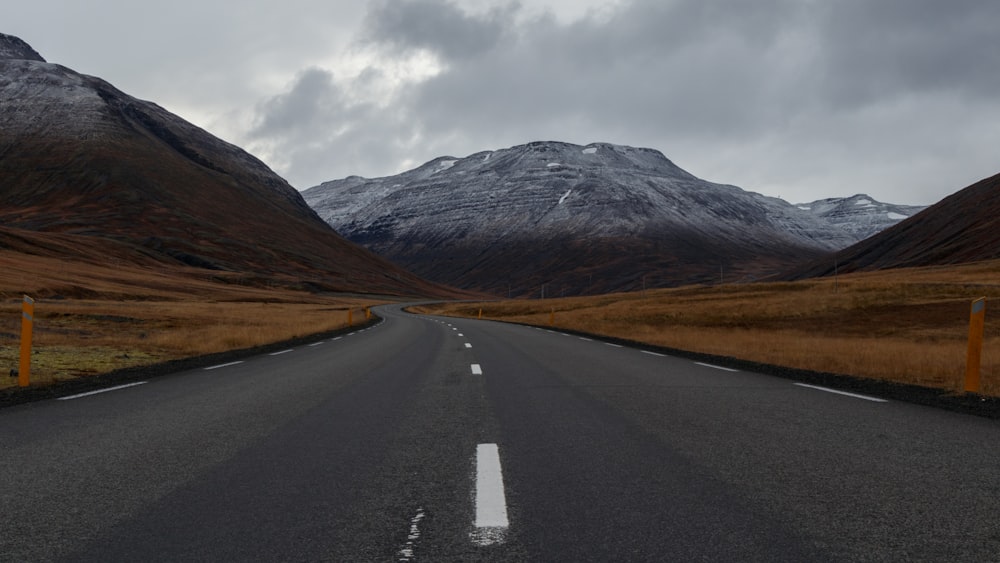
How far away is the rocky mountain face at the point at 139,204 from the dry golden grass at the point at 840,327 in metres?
97.5

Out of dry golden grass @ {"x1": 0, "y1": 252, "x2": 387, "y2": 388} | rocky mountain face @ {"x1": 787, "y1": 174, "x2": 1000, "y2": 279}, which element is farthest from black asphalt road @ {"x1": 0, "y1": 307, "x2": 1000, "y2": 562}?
rocky mountain face @ {"x1": 787, "y1": 174, "x2": 1000, "y2": 279}

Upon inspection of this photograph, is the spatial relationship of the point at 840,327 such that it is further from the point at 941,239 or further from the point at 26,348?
the point at 941,239

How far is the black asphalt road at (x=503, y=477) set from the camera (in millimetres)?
3621

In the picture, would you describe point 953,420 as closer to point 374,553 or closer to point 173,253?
point 374,553

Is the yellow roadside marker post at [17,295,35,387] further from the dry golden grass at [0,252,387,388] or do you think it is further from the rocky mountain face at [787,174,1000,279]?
the rocky mountain face at [787,174,1000,279]

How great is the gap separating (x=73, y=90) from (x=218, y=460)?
231 meters

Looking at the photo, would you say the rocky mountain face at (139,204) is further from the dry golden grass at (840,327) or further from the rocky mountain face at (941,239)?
the rocky mountain face at (941,239)

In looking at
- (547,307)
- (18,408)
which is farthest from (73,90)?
(18,408)

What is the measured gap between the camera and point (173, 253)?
431ft

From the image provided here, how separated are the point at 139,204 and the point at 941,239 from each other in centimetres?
15817

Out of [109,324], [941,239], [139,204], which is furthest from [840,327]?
[139,204]

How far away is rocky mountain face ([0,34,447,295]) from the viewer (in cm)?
13500

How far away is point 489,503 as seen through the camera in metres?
4.28

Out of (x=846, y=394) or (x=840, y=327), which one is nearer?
(x=846, y=394)
